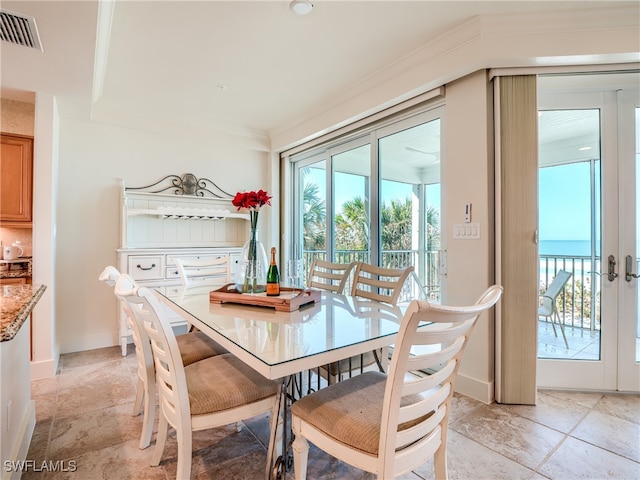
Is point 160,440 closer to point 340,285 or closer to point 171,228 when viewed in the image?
point 340,285

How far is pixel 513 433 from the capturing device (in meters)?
1.94

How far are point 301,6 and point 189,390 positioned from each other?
229cm

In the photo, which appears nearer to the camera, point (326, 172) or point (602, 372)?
point (602, 372)

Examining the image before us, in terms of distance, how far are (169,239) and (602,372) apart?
4.37 m

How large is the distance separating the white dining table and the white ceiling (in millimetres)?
1783

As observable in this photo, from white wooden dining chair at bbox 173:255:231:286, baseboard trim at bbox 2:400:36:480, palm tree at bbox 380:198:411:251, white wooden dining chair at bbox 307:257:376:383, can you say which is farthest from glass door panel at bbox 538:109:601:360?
baseboard trim at bbox 2:400:36:480

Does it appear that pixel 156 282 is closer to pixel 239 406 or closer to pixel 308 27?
pixel 239 406

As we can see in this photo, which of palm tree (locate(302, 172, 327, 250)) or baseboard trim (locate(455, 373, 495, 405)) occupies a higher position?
palm tree (locate(302, 172, 327, 250))

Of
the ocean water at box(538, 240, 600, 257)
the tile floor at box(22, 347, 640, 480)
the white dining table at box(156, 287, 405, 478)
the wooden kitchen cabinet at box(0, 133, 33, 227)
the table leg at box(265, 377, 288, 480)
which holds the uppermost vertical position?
the wooden kitchen cabinet at box(0, 133, 33, 227)

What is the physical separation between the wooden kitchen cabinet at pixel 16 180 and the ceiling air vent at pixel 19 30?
3.82ft

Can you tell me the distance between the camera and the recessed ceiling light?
2.04 meters

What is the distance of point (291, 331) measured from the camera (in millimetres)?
1411

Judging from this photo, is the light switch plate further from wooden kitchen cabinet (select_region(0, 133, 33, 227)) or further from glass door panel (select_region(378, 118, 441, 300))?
wooden kitchen cabinet (select_region(0, 133, 33, 227))

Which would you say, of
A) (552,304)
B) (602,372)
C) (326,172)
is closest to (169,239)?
(326,172)
